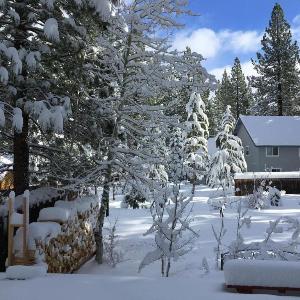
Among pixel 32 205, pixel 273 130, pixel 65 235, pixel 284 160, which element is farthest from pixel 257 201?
pixel 273 130

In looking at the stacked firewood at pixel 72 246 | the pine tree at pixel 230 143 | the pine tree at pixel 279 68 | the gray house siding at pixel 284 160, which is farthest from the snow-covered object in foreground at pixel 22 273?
the pine tree at pixel 279 68

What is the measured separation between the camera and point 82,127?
10.7 meters

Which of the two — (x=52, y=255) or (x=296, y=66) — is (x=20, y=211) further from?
(x=296, y=66)

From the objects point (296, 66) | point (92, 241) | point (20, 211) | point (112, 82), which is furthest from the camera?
point (296, 66)

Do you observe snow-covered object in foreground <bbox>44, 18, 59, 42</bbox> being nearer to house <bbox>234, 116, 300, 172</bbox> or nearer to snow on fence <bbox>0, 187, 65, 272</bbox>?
snow on fence <bbox>0, 187, 65, 272</bbox>

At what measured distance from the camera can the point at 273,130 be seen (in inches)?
1625

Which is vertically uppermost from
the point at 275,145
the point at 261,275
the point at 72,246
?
the point at 275,145

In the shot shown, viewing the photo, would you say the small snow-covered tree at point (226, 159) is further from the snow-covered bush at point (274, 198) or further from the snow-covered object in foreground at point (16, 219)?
the snow-covered object in foreground at point (16, 219)

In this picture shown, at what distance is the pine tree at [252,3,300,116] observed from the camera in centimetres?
4709

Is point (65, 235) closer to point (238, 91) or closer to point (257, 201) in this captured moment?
point (257, 201)

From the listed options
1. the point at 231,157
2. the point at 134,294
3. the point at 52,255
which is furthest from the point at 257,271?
the point at 231,157

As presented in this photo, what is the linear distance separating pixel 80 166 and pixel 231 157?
25.8 meters

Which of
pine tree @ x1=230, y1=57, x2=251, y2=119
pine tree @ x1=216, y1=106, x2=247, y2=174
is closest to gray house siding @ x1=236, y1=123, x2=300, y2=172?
pine tree @ x1=216, y1=106, x2=247, y2=174

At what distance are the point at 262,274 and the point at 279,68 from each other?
1742 inches
